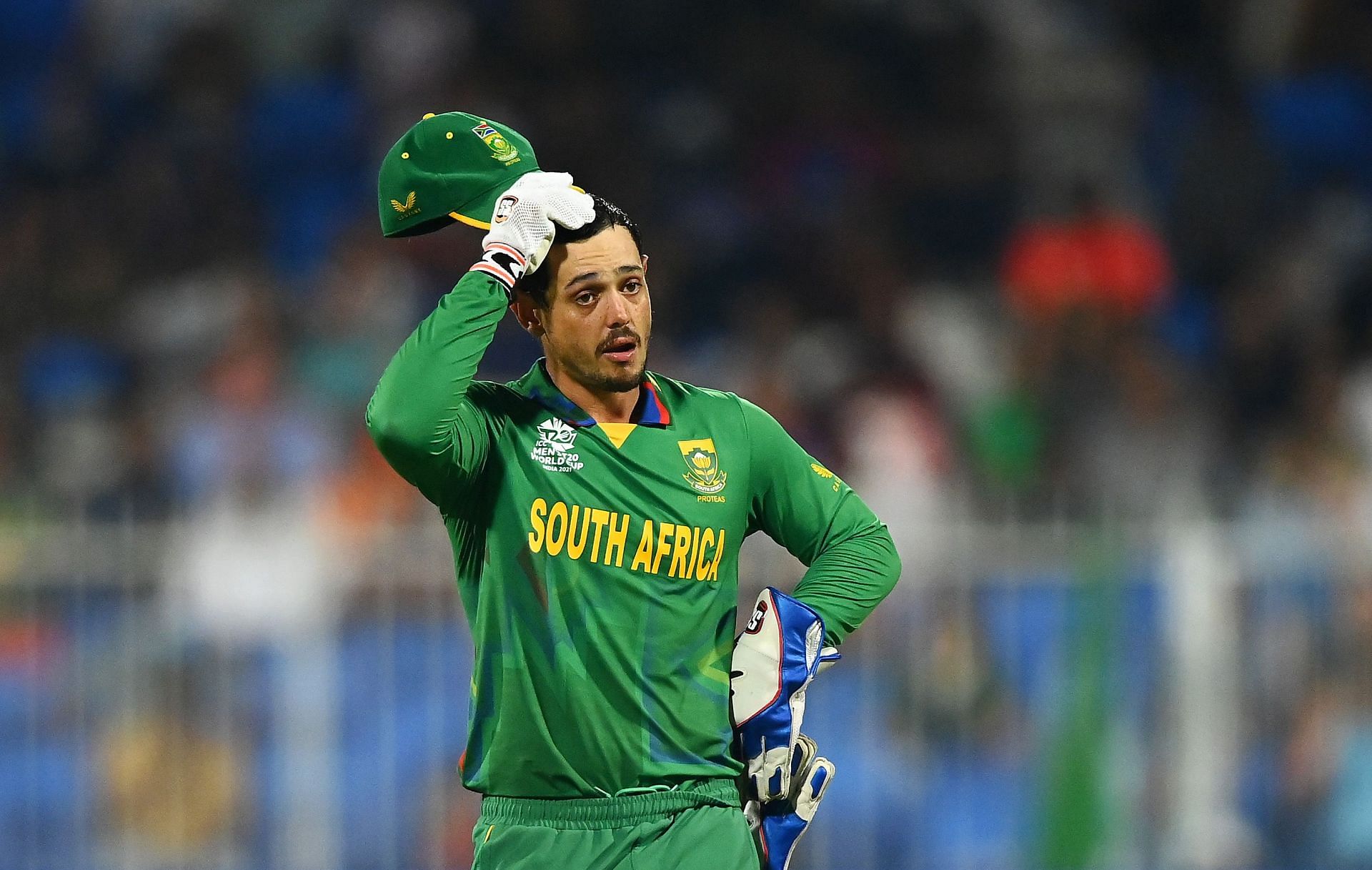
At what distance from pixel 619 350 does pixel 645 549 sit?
42 cm

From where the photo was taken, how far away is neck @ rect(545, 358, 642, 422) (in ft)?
14.6

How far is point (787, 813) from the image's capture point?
446 centimetres

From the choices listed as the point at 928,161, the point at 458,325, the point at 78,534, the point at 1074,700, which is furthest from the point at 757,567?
the point at 458,325

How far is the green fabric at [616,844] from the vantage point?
13.7ft

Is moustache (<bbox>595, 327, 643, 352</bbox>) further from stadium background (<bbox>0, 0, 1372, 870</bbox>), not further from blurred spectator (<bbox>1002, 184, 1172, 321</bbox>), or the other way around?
blurred spectator (<bbox>1002, 184, 1172, 321</bbox>)

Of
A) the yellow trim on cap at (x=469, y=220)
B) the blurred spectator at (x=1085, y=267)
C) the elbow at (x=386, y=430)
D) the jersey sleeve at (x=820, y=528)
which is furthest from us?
the blurred spectator at (x=1085, y=267)

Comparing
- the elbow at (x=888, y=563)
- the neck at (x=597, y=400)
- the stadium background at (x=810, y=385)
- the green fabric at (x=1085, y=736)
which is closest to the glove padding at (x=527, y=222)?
the neck at (x=597, y=400)

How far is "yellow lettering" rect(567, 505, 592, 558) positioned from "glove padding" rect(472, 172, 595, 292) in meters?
0.49

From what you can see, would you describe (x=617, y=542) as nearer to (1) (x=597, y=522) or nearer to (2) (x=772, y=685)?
(1) (x=597, y=522)

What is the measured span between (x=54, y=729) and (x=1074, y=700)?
4.50 metres

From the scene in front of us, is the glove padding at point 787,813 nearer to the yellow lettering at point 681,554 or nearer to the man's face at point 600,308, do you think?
the yellow lettering at point 681,554

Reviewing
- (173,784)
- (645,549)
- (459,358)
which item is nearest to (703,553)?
(645,549)

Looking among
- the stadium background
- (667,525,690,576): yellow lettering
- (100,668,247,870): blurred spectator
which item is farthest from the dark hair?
(100,668,247,870): blurred spectator

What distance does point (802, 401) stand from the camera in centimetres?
1100
